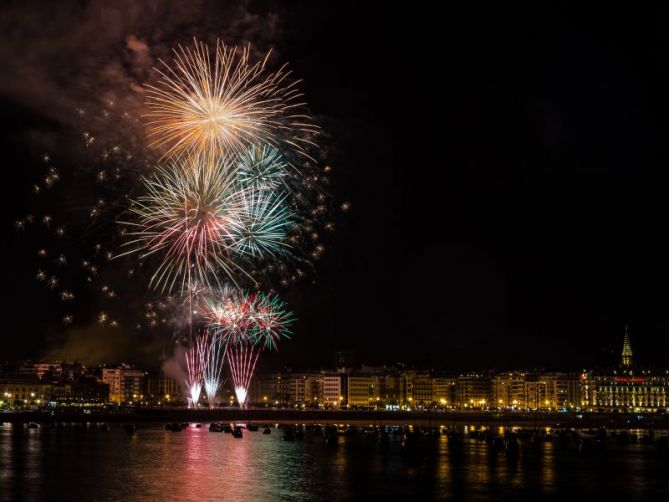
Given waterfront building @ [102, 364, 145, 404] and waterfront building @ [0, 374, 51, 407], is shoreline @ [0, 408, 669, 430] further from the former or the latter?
waterfront building @ [102, 364, 145, 404]

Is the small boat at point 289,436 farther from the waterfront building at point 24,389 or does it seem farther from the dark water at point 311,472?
the waterfront building at point 24,389

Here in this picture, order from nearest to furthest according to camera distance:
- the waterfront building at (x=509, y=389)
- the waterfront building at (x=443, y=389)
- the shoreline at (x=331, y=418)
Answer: the shoreline at (x=331, y=418) < the waterfront building at (x=509, y=389) < the waterfront building at (x=443, y=389)

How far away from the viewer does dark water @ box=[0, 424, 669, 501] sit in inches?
969

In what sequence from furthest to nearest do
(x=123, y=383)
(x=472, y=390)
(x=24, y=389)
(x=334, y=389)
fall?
(x=123, y=383) → (x=472, y=390) → (x=334, y=389) → (x=24, y=389)

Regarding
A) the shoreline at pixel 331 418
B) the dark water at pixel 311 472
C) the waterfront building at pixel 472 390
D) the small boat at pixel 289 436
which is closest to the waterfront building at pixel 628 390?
the waterfront building at pixel 472 390

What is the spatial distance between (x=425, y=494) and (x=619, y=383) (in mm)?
143411

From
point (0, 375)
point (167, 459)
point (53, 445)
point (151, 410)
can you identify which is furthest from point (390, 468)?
point (0, 375)

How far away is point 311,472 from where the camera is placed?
99.0 ft

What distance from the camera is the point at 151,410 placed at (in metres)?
85.6

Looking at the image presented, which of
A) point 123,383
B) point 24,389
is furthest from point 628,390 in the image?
point 24,389

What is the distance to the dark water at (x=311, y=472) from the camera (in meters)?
24.6

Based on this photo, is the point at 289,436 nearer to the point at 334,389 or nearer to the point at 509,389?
the point at 334,389


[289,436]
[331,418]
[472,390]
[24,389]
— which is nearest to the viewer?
[289,436]

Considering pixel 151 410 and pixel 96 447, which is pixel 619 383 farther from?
pixel 96 447
